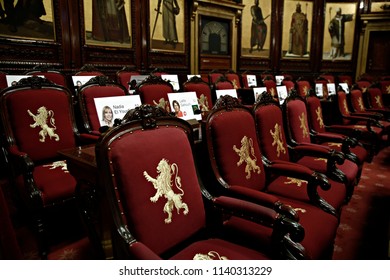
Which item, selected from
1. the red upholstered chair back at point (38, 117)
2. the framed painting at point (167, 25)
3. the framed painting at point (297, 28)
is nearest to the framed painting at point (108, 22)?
the framed painting at point (167, 25)

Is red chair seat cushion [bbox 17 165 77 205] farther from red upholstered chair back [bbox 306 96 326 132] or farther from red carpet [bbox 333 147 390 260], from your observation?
red upholstered chair back [bbox 306 96 326 132]

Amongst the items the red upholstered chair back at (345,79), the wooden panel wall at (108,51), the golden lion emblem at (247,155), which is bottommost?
the golden lion emblem at (247,155)

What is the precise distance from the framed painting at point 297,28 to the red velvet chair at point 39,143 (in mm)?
7956

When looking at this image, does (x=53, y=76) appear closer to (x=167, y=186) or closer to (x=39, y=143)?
(x=39, y=143)

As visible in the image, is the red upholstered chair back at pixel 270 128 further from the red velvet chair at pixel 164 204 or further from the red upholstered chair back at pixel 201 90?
the red upholstered chair back at pixel 201 90

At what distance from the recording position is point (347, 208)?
2697mm

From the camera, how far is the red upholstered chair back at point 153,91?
8.84 ft

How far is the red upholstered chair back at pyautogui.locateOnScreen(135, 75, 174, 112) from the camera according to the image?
2695 mm

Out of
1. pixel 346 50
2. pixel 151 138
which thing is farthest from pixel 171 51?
pixel 346 50

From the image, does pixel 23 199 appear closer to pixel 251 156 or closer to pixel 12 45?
pixel 251 156

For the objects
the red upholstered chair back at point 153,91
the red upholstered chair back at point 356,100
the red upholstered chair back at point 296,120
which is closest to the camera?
the red upholstered chair back at point 296,120

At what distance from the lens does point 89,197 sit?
A: 5.13ft

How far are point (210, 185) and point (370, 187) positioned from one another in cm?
251

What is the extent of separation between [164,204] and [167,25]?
584 cm
